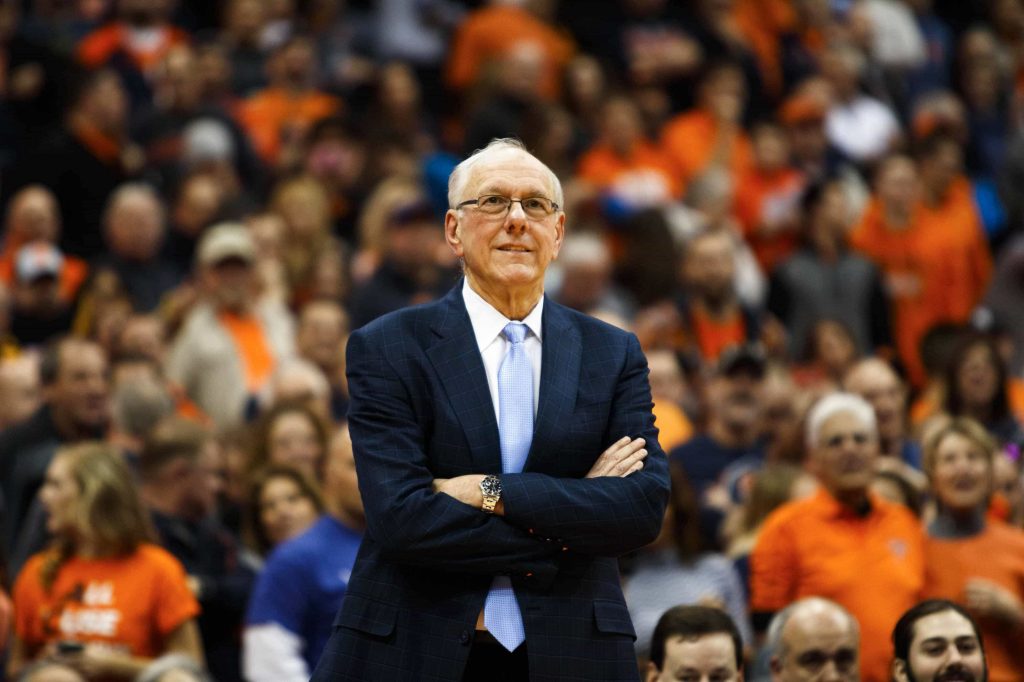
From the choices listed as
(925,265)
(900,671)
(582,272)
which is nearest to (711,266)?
(582,272)

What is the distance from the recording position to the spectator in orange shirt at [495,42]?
1290 centimetres

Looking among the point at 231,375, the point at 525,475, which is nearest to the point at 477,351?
the point at 525,475

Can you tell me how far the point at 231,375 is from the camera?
30.1ft

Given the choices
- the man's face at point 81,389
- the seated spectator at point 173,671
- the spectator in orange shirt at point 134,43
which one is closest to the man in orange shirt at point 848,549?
the seated spectator at point 173,671

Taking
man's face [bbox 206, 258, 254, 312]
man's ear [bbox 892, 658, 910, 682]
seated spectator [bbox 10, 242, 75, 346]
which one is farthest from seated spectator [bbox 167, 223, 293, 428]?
man's ear [bbox 892, 658, 910, 682]

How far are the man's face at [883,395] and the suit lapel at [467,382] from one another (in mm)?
4681

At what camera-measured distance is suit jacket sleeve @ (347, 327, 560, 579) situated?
12.2ft

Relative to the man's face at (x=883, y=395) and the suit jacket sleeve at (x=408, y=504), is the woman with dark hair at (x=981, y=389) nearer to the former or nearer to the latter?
the man's face at (x=883, y=395)

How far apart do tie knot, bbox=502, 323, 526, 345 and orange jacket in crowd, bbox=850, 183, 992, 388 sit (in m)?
7.61

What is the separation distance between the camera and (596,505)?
3799 millimetres

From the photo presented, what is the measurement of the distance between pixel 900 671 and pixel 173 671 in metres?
2.22

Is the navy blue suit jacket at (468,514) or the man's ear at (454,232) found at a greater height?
the man's ear at (454,232)

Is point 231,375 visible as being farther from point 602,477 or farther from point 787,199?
point 602,477

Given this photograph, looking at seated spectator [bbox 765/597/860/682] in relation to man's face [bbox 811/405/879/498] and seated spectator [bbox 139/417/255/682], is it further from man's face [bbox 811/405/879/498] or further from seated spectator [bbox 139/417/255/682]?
seated spectator [bbox 139/417/255/682]
